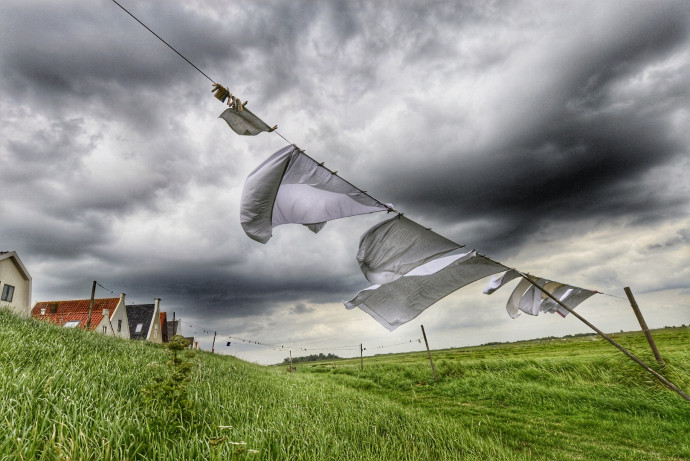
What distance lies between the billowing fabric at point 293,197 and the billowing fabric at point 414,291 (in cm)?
155

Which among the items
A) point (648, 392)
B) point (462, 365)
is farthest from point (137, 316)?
point (648, 392)

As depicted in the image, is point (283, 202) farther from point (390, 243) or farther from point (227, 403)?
point (227, 403)

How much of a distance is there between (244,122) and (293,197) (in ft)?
3.39

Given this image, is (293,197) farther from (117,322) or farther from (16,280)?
(117,322)

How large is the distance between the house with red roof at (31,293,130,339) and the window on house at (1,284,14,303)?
635 centimetres

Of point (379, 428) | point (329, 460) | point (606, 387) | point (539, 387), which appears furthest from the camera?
point (539, 387)

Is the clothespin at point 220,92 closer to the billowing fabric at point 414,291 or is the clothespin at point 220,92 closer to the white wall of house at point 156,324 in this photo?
the billowing fabric at point 414,291

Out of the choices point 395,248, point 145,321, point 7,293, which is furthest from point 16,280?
point 395,248

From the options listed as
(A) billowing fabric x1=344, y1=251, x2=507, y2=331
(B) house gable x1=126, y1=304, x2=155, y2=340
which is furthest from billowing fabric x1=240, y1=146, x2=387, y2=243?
(B) house gable x1=126, y1=304, x2=155, y2=340

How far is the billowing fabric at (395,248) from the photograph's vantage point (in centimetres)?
449

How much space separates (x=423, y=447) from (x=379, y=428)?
0.99 m

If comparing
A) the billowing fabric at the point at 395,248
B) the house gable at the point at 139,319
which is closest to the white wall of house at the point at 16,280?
the house gable at the point at 139,319

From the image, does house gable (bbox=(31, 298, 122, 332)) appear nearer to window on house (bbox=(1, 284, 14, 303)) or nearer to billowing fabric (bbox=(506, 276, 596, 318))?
window on house (bbox=(1, 284, 14, 303))

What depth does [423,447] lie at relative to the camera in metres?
4.53
